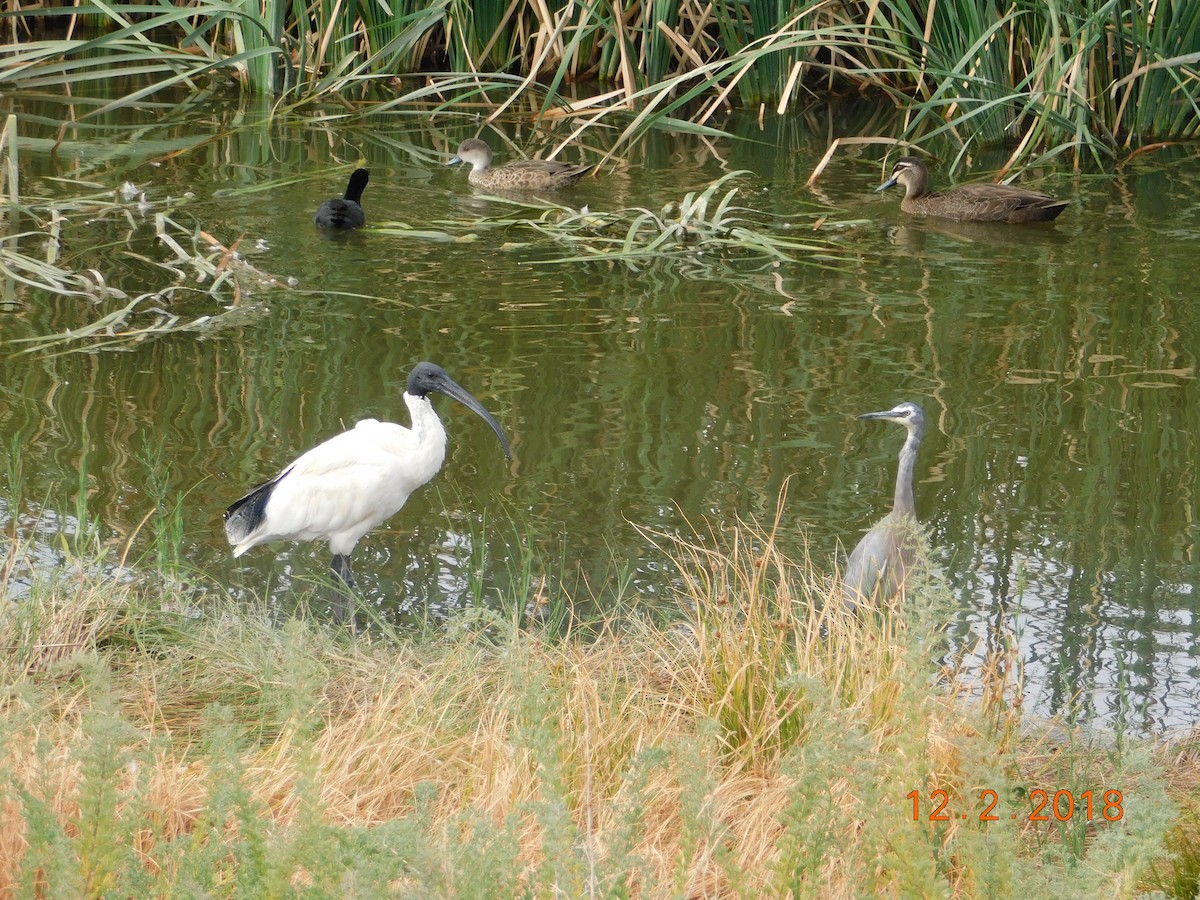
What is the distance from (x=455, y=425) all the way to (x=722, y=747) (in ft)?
9.93

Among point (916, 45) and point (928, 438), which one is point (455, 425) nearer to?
point (928, 438)

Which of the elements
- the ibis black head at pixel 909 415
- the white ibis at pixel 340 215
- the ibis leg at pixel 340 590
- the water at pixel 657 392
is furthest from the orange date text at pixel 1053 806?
the white ibis at pixel 340 215

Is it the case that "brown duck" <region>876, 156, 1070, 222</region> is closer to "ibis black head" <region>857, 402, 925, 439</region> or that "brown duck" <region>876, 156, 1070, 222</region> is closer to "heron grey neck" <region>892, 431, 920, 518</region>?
"ibis black head" <region>857, 402, 925, 439</region>

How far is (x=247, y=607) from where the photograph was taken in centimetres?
487

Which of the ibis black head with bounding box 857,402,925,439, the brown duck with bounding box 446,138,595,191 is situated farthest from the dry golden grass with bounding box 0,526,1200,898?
the brown duck with bounding box 446,138,595,191

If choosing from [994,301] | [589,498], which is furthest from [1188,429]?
[589,498]

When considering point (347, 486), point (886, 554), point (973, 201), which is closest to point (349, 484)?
point (347, 486)

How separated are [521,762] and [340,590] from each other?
1.88 meters

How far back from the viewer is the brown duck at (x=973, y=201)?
9227 millimetres

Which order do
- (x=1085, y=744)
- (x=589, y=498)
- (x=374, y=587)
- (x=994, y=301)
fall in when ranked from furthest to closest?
(x=994, y=301), (x=589, y=498), (x=374, y=587), (x=1085, y=744)

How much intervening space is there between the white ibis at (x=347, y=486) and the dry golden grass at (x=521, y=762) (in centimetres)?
38

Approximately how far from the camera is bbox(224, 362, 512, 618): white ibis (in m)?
5.02

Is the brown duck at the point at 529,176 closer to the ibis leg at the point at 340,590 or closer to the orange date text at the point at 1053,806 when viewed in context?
the ibis leg at the point at 340,590

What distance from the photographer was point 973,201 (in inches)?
372
